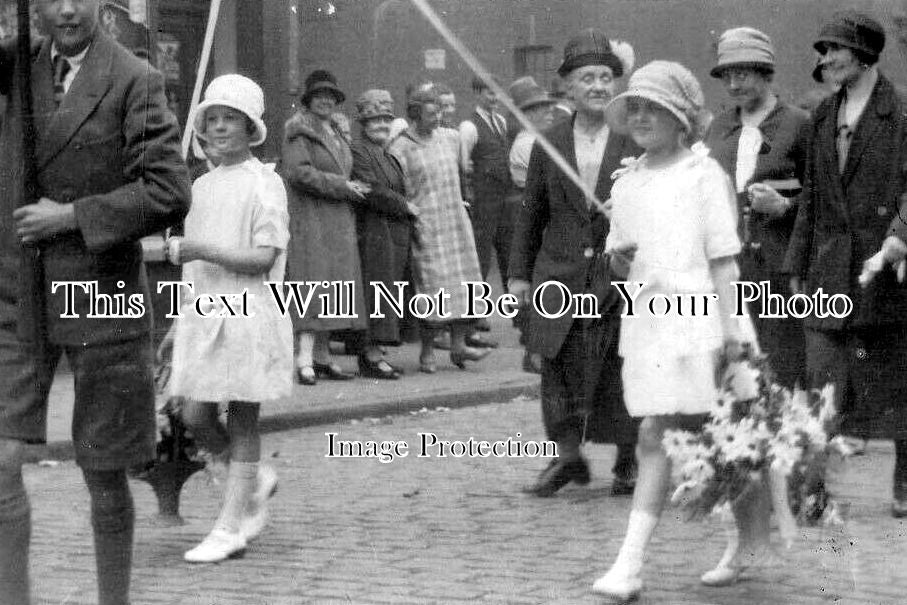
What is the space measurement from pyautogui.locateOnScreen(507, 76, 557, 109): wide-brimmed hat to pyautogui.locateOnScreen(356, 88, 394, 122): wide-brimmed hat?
1434 millimetres

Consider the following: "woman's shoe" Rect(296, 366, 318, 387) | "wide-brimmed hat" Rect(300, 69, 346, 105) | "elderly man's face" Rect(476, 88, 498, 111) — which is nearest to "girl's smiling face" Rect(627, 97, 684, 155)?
"wide-brimmed hat" Rect(300, 69, 346, 105)

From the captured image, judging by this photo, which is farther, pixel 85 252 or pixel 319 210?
pixel 319 210

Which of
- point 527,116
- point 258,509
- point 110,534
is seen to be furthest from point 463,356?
point 110,534

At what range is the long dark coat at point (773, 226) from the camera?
25.6ft

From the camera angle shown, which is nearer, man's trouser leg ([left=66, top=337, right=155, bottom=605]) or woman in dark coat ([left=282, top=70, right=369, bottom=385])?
man's trouser leg ([left=66, top=337, right=155, bottom=605])

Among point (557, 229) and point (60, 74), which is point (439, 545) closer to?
point (557, 229)

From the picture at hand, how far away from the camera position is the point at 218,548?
6305 mm

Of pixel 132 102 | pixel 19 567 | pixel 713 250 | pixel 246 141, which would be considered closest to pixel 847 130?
pixel 713 250

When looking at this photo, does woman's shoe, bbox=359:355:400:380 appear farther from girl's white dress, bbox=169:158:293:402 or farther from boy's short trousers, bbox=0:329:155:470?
boy's short trousers, bbox=0:329:155:470

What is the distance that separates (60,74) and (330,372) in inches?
289

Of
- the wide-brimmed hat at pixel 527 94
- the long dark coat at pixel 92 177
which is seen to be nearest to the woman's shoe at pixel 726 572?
the long dark coat at pixel 92 177

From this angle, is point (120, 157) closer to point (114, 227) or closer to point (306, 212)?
point (114, 227)

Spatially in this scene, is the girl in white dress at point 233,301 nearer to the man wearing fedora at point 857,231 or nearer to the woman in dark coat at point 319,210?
the man wearing fedora at point 857,231

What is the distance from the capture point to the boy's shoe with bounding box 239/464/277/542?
659 centimetres
